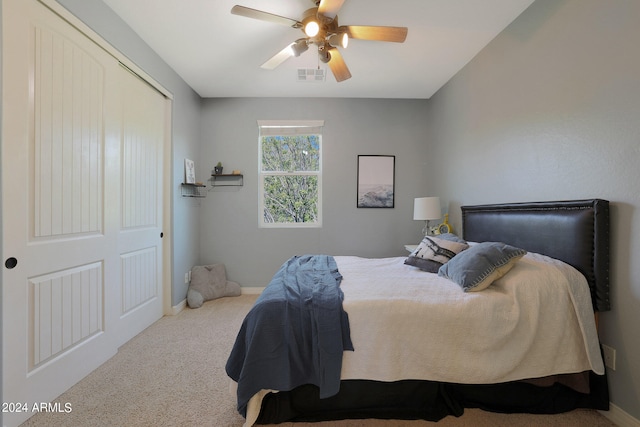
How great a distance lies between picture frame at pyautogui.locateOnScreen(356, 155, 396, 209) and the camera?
12.1 ft

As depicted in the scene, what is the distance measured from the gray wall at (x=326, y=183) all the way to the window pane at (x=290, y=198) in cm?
18

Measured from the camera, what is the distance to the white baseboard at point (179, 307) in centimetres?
295

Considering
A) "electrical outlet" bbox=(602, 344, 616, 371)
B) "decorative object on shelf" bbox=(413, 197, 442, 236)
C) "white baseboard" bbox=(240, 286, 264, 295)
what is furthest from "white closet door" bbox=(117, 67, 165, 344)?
"electrical outlet" bbox=(602, 344, 616, 371)

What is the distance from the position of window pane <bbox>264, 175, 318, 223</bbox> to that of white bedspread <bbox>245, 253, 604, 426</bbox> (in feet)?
7.92

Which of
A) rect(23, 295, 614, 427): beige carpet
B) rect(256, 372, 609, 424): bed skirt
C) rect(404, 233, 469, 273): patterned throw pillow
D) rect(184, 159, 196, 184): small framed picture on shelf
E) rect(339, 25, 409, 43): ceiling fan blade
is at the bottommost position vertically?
rect(23, 295, 614, 427): beige carpet

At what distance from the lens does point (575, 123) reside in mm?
1658

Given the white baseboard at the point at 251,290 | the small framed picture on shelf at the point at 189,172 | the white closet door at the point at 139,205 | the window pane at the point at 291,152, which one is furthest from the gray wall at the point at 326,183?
the white closet door at the point at 139,205

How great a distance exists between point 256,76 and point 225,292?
272cm

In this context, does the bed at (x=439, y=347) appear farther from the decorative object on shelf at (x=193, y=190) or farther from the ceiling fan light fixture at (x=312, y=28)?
the decorative object on shelf at (x=193, y=190)

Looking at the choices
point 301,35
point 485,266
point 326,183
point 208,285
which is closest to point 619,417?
point 485,266

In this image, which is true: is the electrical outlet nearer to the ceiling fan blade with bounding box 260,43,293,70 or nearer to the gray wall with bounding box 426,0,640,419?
the gray wall with bounding box 426,0,640,419

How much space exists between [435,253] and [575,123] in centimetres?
122

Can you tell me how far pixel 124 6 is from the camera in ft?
6.56

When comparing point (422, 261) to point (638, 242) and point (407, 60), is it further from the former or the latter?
point (407, 60)
